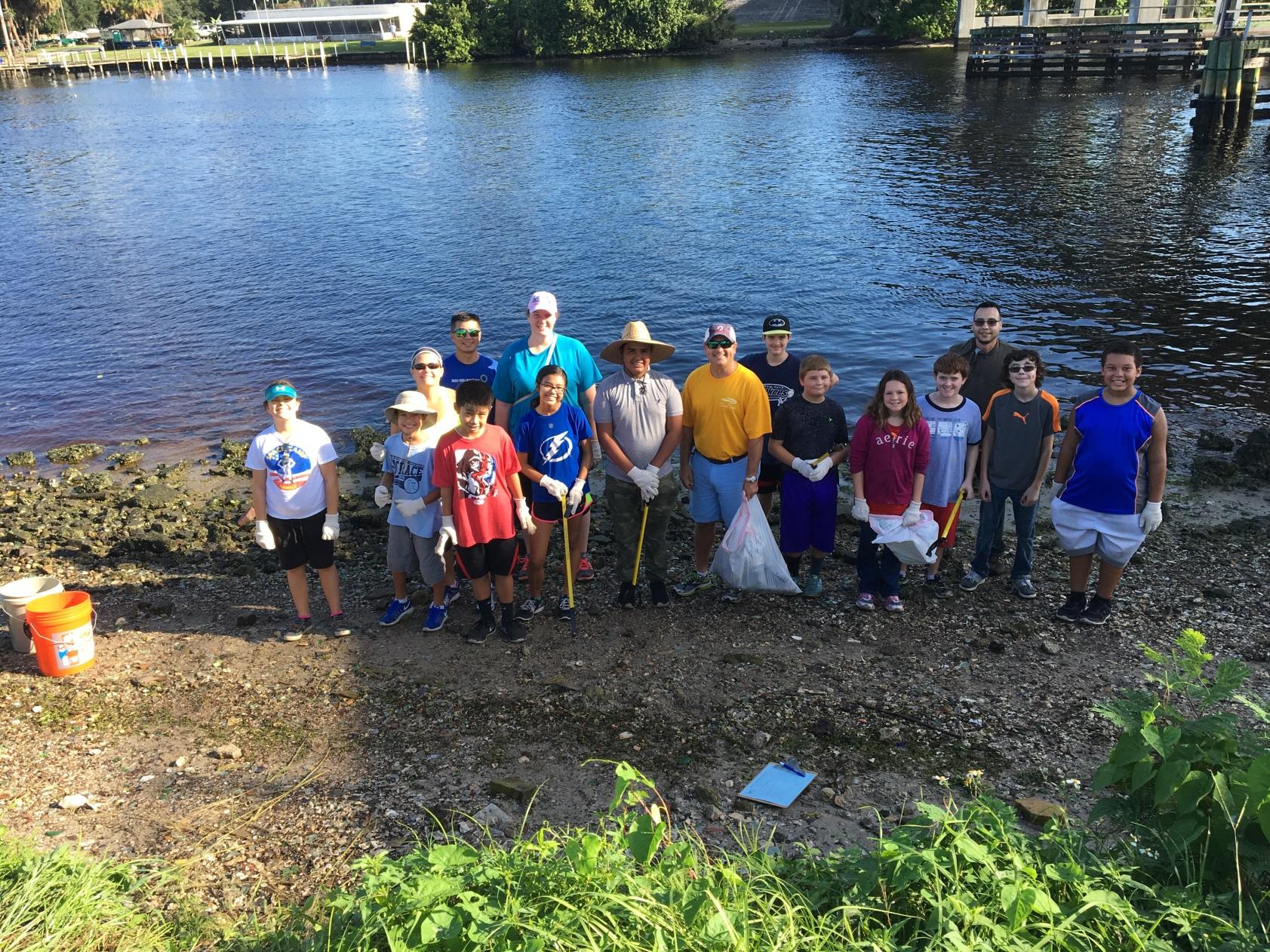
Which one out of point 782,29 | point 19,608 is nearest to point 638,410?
point 19,608

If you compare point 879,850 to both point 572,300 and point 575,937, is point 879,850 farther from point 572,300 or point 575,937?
point 572,300

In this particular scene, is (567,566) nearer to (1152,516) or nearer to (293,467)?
(293,467)

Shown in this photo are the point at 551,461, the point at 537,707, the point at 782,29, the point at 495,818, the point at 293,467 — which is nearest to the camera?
→ the point at 495,818

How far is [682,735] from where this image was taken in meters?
6.50

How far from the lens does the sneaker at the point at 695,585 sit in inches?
335

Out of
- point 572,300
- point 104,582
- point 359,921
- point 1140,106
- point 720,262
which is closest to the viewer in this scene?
point 359,921

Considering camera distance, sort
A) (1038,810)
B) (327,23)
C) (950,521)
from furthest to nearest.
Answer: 1. (327,23)
2. (950,521)
3. (1038,810)

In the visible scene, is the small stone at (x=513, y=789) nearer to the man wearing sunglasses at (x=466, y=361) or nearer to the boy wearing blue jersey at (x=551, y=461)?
the boy wearing blue jersey at (x=551, y=461)

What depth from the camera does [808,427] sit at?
7.84 meters

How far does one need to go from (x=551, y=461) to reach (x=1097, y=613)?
4463 millimetres

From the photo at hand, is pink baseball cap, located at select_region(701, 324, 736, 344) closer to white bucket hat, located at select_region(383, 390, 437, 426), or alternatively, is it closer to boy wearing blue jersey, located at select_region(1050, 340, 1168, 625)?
white bucket hat, located at select_region(383, 390, 437, 426)

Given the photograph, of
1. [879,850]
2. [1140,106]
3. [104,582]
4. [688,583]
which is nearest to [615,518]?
[688,583]

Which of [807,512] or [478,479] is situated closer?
[478,479]

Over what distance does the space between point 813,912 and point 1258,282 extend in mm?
20075
